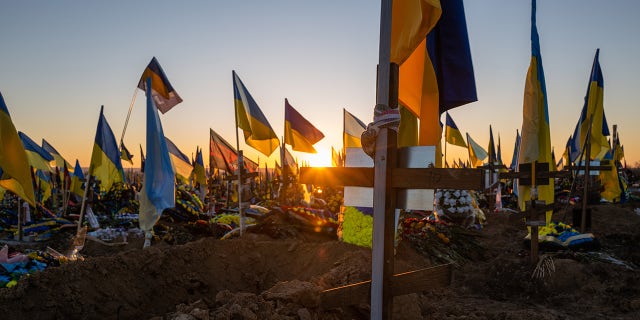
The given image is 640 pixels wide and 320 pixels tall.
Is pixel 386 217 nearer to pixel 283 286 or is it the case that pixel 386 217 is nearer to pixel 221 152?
pixel 283 286

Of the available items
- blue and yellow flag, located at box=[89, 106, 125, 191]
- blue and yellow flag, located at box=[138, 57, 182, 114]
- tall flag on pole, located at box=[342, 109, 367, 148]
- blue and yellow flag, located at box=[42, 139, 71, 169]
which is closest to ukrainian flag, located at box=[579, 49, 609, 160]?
tall flag on pole, located at box=[342, 109, 367, 148]

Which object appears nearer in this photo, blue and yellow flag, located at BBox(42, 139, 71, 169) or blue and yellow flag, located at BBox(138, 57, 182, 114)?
blue and yellow flag, located at BBox(138, 57, 182, 114)

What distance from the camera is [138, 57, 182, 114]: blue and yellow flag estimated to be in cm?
1046

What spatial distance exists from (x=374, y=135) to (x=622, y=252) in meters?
9.96

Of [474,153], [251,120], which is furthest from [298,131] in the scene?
[474,153]

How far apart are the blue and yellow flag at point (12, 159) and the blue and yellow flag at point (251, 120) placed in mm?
4407

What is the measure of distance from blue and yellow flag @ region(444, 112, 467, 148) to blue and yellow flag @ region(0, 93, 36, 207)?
53.0 ft

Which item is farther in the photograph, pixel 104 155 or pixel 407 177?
pixel 104 155

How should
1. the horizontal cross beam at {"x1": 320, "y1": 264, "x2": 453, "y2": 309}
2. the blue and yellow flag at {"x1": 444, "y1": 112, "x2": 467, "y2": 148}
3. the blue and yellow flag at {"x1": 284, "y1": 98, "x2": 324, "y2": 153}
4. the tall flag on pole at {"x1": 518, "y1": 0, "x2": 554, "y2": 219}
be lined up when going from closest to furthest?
the horizontal cross beam at {"x1": 320, "y1": 264, "x2": 453, "y2": 309} → the tall flag on pole at {"x1": 518, "y1": 0, "x2": 554, "y2": 219} → the blue and yellow flag at {"x1": 284, "y1": 98, "x2": 324, "y2": 153} → the blue and yellow flag at {"x1": 444, "y1": 112, "x2": 467, "y2": 148}

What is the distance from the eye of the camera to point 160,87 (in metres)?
10.7

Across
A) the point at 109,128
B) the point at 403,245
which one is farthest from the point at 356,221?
the point at 109,128

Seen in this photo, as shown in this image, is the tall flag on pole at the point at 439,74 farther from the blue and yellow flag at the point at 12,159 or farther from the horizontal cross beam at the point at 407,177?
the blue and yellow flag at the point at 12,159

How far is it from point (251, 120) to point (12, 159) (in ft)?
16.2

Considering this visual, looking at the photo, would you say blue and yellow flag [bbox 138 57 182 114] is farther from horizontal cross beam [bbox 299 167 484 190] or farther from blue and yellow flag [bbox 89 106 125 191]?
horizontal cross beam [bbox 299 167 484 190]
